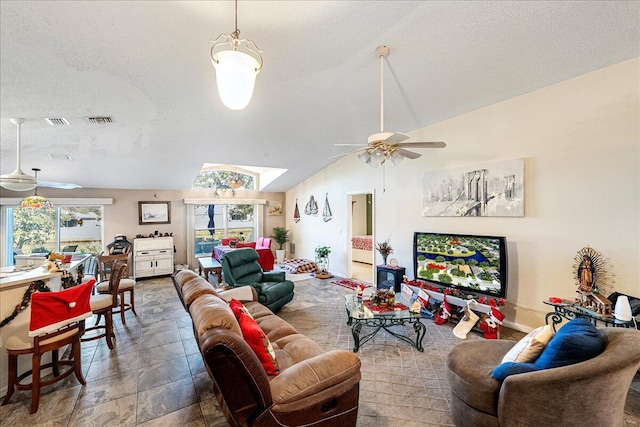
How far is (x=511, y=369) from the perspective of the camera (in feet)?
5.77

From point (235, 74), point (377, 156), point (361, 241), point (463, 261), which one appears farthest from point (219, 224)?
point (235, 74)

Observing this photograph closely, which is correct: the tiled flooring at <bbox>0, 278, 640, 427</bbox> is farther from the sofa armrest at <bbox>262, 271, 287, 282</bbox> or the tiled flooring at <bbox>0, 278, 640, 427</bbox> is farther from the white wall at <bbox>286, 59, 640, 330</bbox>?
the white wall at <bbox>286, 59, 640, 330</bbox>

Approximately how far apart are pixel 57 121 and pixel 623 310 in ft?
21.0

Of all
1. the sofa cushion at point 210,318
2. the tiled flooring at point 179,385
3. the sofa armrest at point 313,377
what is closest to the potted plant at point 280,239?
the tiled flooring at point 179,385

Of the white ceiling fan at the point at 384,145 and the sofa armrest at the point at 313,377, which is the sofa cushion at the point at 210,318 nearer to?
the sofa armrest at the point at 313,377

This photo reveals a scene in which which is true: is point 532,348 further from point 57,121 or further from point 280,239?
point 280,239

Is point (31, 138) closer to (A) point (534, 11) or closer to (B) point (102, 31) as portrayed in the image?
(B) point (102, 31)

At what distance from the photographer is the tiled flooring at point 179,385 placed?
2.13m

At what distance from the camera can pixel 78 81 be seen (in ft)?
8.76

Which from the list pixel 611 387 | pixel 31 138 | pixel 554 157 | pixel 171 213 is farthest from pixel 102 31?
pixel 171 213

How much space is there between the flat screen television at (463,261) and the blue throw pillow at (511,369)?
2061mm

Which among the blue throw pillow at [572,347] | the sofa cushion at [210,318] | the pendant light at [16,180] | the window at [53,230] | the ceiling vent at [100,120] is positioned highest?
the ceiling vent at [100,120]

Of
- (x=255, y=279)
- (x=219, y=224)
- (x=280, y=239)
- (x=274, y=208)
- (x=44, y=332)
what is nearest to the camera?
(x=44, y=332)

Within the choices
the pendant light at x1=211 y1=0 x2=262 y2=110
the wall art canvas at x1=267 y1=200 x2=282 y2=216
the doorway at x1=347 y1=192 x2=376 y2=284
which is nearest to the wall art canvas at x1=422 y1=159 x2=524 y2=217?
the doorway at x1=347 y1=192 x2=376 y2=284
